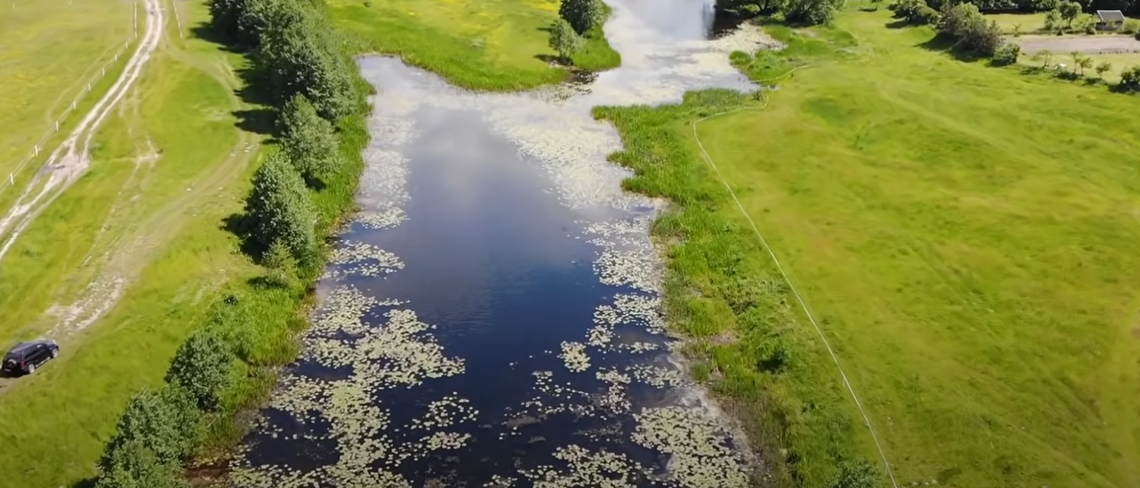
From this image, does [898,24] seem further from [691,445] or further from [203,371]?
[203,371]

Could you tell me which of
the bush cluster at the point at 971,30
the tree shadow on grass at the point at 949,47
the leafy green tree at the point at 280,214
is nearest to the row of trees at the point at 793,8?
the tree shadow on grass at the point at 949,47

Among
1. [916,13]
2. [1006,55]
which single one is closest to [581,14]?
[916,13]

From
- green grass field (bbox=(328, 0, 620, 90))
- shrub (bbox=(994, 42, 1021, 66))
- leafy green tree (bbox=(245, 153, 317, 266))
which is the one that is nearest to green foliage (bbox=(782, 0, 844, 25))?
shrub (bbox=(994, 42, 1021, 66))

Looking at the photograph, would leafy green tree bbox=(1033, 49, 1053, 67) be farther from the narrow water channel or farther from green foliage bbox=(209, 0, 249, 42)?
green foliage bbox=(209, 0, 249, 42)

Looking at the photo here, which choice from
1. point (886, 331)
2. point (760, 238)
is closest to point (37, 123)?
point (760, 238)

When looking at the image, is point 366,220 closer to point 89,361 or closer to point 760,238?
point 89,361

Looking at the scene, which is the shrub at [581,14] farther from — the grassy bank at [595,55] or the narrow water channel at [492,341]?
the narrow water channel at [492,341]
